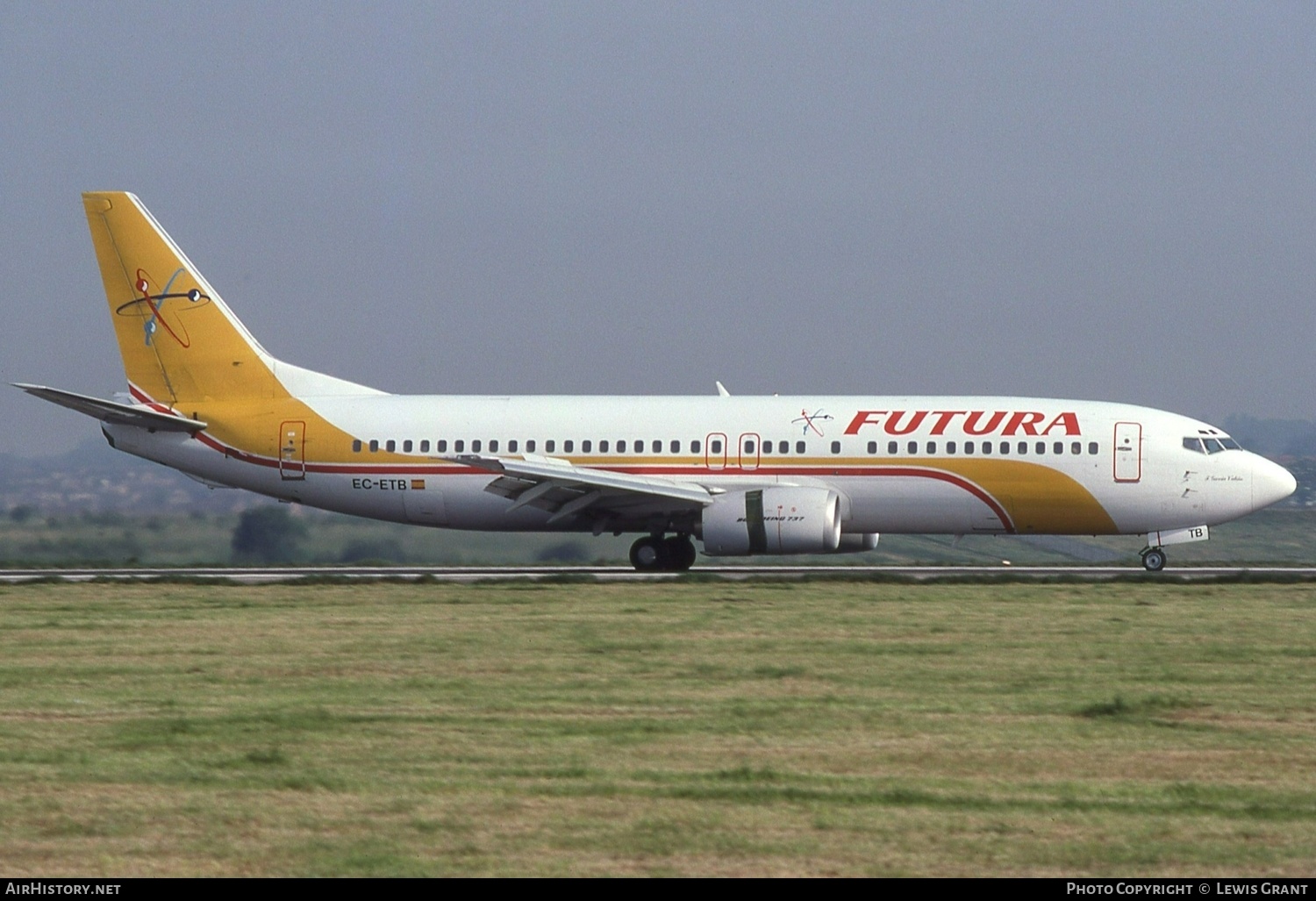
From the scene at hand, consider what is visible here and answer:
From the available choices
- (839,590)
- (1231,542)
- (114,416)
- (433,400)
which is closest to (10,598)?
(114,416)

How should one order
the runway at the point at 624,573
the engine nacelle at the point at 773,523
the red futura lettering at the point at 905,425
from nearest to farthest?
the runway at the point at 624,573 < the engine nacelle at the point at 773,523 < the red futura lettering at the point at 905,425

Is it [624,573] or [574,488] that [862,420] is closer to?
[624,573]

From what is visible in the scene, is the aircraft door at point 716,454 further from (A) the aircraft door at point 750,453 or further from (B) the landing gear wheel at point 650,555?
(B) the landing gear wheel at point 650,555

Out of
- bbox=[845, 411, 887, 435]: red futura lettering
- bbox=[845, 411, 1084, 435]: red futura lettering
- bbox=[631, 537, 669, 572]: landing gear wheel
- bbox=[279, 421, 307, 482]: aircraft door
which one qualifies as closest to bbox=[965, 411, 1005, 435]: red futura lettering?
bbox=[845, 411, 1084, 435]: red futura lettering

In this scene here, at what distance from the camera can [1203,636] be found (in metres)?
20.2

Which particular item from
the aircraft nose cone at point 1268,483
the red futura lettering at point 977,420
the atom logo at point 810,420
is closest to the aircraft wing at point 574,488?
the atom logo at point 810,420

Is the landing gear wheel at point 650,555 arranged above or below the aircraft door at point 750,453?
below

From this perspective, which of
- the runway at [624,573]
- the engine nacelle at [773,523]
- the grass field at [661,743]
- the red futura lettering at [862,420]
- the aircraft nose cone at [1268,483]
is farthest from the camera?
the red futura lettering at [862,420]

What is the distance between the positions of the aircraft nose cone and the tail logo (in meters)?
21.7

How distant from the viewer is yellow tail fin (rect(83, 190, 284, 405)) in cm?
3472

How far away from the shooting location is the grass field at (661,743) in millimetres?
9453

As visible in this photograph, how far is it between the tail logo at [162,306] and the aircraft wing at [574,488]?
23.2 feet

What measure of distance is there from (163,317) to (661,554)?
11.7m

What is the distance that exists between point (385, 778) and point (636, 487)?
19.7 meters
